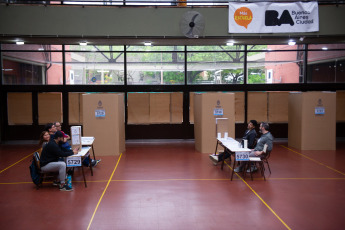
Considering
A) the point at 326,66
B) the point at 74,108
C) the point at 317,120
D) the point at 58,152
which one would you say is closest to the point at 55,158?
the point at 58,152

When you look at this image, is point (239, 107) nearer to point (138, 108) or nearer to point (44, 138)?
point (138, 108)

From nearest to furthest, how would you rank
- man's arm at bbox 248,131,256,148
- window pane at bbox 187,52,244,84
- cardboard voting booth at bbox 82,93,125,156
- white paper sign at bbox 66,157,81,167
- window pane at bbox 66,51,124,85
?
white paper sign at bbox 66,157,81,167
man's arm at bbox 248,131,256,148
cardboard voting booth at bbox 82,93,125,156
window pane at bbox 66,51,124,85
window pane at bbox 187,52,244,84

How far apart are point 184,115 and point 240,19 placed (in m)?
4.63

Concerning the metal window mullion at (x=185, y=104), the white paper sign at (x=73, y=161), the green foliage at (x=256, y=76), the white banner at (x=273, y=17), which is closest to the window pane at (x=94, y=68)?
the metal window mullion at (x=185, y=104)

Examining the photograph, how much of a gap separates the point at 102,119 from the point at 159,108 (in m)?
3.29

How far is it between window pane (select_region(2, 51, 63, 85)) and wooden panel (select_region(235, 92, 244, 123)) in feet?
23.3

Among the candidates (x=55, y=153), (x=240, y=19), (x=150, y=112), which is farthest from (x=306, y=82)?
(x=55, y=153)

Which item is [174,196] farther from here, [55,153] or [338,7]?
[338,7]

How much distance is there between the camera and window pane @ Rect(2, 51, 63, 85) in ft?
42.8

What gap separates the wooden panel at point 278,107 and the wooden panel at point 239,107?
1131 mm

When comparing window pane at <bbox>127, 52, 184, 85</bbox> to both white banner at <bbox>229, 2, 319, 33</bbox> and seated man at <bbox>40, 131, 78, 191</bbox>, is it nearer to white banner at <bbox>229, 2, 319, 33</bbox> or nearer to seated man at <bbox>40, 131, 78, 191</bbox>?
white banner at <bbox>229, 2, 319, 33</bbox>

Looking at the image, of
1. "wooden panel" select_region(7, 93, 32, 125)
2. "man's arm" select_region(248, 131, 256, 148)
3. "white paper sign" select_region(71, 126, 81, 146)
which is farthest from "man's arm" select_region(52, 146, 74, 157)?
"wooden panel" select_region(7, 93, 32, 125)

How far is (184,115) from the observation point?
13797mm

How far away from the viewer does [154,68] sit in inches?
531
